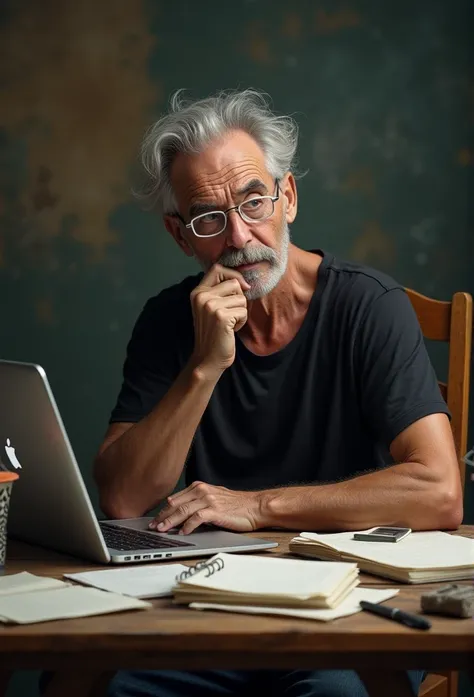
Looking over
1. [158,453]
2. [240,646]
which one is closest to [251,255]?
[158,453]

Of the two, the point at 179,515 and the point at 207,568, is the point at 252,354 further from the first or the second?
the point at 207,568

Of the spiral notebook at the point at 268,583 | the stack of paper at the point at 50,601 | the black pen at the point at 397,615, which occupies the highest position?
the spiral notebook at the point at 268,583

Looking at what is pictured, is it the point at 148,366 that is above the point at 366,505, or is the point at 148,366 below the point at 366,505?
above

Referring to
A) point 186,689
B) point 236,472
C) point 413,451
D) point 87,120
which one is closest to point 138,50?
point 87,120

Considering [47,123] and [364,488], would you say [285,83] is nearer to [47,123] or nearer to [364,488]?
[47,123]

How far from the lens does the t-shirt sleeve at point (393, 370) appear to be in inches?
69.2

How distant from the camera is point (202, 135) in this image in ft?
6.58

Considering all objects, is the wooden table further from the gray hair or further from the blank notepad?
the gray hair

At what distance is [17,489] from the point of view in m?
1.40

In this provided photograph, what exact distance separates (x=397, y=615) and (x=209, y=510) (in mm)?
572

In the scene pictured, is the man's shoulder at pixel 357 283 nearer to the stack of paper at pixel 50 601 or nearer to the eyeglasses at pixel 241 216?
the eyeglasses at pixel 241 216

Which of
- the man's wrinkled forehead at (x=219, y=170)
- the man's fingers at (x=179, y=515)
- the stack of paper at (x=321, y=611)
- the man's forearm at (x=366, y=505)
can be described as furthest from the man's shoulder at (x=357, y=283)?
the stack of paper at (x=321, y=611)

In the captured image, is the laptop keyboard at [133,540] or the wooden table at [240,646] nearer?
the wooden table at [240,646]

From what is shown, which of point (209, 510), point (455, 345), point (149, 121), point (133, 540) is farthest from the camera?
point (149, 121)
